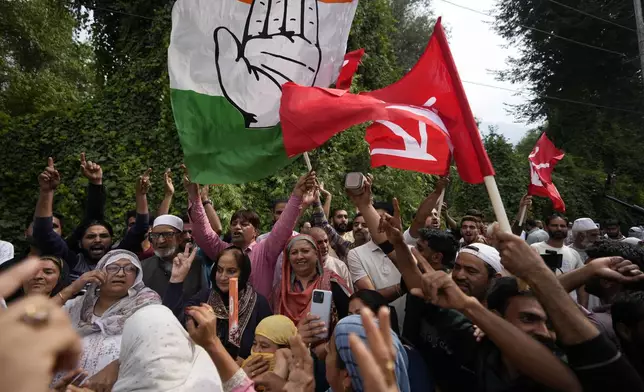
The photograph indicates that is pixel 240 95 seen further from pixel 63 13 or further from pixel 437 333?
pixel 63 13

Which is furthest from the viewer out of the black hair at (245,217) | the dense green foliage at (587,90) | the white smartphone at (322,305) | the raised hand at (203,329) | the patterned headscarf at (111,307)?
the dense green foliage at (587,90)

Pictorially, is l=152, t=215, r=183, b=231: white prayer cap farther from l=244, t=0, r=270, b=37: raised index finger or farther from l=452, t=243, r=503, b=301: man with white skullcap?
l=452, t=243, r=503, b=301: man with white skullcap

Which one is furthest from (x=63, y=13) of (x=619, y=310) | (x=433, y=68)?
(x=619, y=310)

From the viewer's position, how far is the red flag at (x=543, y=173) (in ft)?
19.7

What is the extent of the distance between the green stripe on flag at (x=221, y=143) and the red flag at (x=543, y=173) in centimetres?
351

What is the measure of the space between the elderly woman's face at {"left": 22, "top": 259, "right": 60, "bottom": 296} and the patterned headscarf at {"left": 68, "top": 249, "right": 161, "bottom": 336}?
353 millimetres

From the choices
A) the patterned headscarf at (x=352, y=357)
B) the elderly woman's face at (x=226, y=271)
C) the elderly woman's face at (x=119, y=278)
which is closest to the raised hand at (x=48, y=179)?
the elderly woman's face at (x=119, y=278)

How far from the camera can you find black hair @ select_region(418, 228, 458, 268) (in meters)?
3.37

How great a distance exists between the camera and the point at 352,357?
1.80 metres

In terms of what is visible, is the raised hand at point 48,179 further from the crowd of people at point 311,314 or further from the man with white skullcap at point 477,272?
the man with white skullcap at point 477,272

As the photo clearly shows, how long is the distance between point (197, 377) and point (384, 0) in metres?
10.4

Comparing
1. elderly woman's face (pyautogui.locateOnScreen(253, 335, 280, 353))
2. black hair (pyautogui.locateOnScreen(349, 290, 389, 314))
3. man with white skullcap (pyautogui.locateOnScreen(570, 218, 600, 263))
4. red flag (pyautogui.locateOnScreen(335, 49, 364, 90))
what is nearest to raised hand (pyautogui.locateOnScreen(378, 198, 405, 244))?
black hair (pyautogui.locateOnScreen(349, 290, 389, 314))

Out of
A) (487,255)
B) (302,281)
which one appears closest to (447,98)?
(487,255)

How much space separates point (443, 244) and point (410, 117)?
95cm
